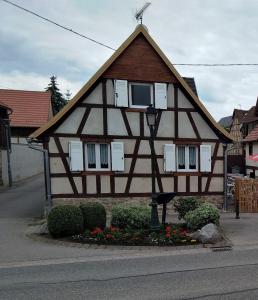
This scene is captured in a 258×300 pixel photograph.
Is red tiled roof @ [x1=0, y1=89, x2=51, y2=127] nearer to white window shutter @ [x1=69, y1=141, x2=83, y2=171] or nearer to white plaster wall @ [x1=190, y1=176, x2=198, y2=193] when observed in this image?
white window shutter @ [x1=69, y1=141, x2=83, y2=171]

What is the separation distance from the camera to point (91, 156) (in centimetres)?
1362

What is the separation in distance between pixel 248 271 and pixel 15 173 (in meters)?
23.6

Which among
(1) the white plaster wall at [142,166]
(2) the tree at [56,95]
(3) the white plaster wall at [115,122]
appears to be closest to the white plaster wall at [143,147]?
(1) the white plaster wall at [142,166]

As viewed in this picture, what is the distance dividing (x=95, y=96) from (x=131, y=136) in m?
2.13

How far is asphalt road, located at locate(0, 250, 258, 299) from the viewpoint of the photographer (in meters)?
5.68

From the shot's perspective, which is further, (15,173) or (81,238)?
(15,173)

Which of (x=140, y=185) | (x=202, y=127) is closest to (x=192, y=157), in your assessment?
(x=202, y=127)

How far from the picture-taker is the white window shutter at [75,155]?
13109 millimetres

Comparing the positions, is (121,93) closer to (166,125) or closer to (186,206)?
(166,125)

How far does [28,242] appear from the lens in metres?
9.41

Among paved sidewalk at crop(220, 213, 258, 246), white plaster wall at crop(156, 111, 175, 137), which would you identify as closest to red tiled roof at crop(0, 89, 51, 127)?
white plaster wall at crop(156, 111, 175, 137)

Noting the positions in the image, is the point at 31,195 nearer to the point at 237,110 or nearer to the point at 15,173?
the point at 15,173

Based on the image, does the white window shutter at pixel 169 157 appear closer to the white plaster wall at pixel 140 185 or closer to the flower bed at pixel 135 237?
the white plaster wall at pixel 140 185

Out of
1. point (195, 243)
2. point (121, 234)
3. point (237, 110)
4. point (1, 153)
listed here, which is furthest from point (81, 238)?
point (237, 110)
